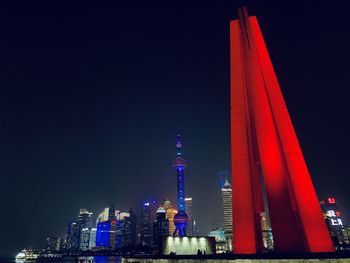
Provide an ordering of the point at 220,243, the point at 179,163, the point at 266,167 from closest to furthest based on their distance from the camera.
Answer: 1. the point at 266,167
2. the point at 220,243
3. the point at 179,163

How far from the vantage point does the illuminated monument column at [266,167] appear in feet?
56.3

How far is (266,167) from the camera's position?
19.4m

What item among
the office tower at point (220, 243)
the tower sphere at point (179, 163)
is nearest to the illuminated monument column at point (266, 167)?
the office tower at point (220, 243)

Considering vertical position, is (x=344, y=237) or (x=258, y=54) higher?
(x=258, y=54)

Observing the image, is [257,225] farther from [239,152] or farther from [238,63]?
[238,63]

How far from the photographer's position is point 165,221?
147 metres

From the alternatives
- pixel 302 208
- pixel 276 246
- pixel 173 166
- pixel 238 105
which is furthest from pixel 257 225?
pixel 173 166

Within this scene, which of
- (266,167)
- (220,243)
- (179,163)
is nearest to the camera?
(266,167)

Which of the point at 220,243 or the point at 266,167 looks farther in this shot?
the point at 220,243

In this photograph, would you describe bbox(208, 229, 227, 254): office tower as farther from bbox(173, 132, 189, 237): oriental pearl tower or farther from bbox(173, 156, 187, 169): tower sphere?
bbox(173, 156, 187, 169): tower sphere

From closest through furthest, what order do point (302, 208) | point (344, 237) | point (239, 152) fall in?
point (302, 208) < point (239, 152) < point (344, 237)

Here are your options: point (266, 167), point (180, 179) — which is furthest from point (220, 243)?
point (266, 167)

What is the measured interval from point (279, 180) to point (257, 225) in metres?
3.20

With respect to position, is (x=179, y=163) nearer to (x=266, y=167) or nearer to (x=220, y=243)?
(x=220, y=243)
